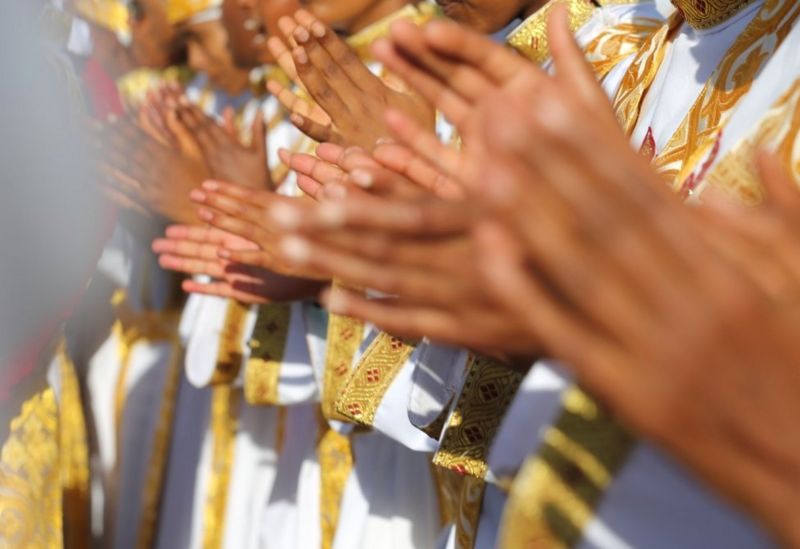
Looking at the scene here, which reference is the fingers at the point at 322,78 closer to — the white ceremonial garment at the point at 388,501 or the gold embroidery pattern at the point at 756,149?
the gold embroidery pattern at the point at 756,149

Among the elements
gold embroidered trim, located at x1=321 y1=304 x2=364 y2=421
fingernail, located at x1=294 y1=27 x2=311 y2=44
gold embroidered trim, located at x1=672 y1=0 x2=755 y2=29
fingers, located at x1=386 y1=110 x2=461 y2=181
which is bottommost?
gold embroidered trim, located at x1=321 y1=304 x2=364 y2=421

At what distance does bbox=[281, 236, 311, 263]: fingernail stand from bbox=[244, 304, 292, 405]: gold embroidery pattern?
1.67 metres

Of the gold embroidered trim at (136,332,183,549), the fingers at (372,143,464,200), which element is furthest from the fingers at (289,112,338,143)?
the gold embroidered trim at (136,332,183,549)

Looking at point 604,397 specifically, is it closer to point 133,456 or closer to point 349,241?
point 349,241

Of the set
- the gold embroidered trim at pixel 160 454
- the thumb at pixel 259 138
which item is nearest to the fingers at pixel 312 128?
the thumb at pixel 259 138

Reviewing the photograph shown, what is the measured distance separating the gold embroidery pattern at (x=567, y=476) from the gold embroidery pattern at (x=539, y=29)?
1.05m

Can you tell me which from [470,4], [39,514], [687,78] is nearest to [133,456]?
[39,514]

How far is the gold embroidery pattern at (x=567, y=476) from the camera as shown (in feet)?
3.03

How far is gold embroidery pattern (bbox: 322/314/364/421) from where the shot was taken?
2.07 meters

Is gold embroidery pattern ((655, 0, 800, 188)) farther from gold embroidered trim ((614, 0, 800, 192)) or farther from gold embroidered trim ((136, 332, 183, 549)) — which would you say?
gold embroidered trim ((136, 332, 183, 549))

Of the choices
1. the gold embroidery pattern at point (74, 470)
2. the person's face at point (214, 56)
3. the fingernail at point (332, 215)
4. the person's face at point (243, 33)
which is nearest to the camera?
the fingernail at point (332, 215)

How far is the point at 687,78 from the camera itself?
1.38m

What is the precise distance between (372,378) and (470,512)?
0.86 ft

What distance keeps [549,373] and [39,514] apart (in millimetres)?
1453
